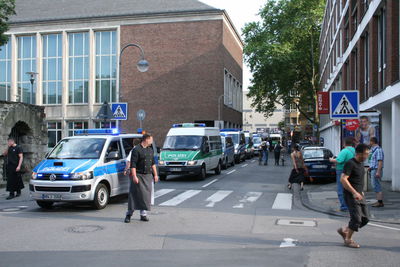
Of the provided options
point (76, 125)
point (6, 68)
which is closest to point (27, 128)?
point (76, 125)

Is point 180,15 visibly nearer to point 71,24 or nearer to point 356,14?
point 71,24

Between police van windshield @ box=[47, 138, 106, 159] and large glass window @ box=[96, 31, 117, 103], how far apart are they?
37.4 meters

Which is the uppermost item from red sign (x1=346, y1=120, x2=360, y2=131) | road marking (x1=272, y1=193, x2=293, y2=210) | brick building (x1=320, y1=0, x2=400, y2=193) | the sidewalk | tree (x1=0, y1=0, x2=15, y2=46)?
tree (x1=0, y1=0, x2=15, y2=46)

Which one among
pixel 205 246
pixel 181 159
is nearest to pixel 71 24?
pixel 181 159

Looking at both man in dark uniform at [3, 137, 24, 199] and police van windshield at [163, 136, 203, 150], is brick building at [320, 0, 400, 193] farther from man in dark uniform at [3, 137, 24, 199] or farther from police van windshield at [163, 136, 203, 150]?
man in dark uniform at [3, 137, 24, 199]

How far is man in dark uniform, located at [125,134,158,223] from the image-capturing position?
876 cm

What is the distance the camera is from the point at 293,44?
50188 millimetres

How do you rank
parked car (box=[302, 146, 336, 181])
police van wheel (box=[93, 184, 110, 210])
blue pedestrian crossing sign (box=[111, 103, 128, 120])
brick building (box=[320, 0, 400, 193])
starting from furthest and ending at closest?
parked car (box=[302, 146, 336, 181]) → blue pedestrian crossing sign (box=[111, 103, 128, 120]) → brick building (box=[320, 0, 400, 193]) → police van wheel (box=[93, 184, 110, 210])

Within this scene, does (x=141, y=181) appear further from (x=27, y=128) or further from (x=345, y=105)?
(x=27, y=128)

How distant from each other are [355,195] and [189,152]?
39.9 feet

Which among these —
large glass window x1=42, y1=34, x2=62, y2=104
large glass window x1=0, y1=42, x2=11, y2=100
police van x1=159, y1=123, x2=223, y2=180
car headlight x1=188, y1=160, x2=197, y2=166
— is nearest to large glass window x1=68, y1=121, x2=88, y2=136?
large glass window x1=42, y1=34, x2=62, y2=104

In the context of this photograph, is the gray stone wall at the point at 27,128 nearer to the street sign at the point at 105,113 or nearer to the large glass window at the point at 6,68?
the street sign at the point at 105,113

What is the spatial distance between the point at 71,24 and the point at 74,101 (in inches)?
339

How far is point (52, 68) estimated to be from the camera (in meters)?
49.8
